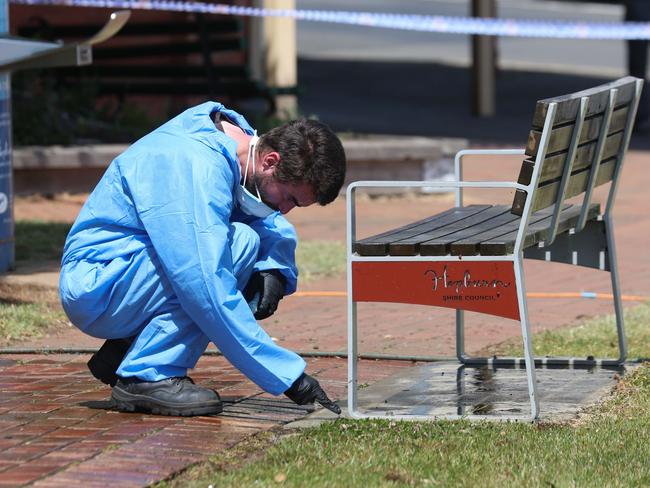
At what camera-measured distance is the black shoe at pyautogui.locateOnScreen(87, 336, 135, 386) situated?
4.98m

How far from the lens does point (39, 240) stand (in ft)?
29.0

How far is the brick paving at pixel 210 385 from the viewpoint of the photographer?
4203 mm

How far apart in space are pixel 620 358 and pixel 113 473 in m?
2.45

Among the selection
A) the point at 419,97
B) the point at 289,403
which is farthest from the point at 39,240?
the point at 419,97

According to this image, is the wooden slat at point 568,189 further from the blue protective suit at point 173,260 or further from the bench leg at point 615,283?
the blue protective suit at point 173,260

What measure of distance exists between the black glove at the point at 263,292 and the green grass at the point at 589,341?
1.47 metres

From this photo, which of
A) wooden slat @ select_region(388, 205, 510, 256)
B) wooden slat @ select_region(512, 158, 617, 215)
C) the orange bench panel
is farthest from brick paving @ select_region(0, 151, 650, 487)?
wooden slat @ select_region(512, 158, 617, 215)

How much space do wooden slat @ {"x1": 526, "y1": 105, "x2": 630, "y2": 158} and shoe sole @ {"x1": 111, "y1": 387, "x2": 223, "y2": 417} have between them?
4.53ft

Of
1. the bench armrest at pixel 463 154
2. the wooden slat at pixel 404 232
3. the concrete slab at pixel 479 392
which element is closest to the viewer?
the wooden slat at pixel 404 232

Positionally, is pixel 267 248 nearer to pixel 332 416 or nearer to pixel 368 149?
pixel 332 416

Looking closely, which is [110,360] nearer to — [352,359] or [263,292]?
[263,292]

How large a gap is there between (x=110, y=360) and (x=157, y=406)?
0.32 metres

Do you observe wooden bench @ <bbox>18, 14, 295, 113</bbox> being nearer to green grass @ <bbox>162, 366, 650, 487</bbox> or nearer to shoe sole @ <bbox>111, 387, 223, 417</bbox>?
shoe sole @ <bbox>111, 387, 223, 417</bbox>

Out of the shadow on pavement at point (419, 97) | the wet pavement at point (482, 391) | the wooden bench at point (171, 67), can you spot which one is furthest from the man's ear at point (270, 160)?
the shadow on pavement at point (419, 97)
